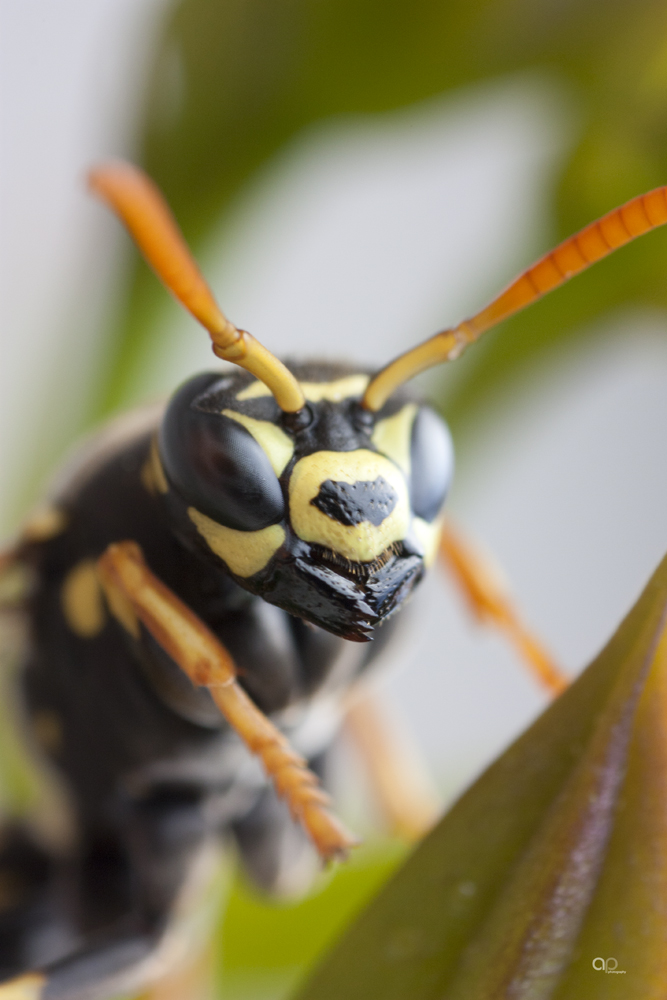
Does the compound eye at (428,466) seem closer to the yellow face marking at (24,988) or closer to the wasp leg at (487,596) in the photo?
the wasp leg at (487,596)

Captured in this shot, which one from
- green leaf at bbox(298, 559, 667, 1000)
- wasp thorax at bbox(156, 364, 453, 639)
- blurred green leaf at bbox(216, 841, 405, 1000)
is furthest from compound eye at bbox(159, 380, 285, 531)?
blurred green leaf at bbox(216, 841, 405, 1000)

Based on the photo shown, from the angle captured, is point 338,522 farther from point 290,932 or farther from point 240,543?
point 290,932

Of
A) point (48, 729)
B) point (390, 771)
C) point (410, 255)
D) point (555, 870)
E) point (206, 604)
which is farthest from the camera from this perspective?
point (410, 255)

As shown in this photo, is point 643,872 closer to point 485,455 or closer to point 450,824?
point 450,824

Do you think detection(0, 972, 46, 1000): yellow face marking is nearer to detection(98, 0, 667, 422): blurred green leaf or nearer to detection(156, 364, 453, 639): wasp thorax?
detection(156, 364, 453, 639): wasp thorax

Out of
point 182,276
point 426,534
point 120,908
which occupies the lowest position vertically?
point 120,908

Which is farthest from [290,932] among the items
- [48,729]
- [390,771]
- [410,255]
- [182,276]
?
[410,255]
